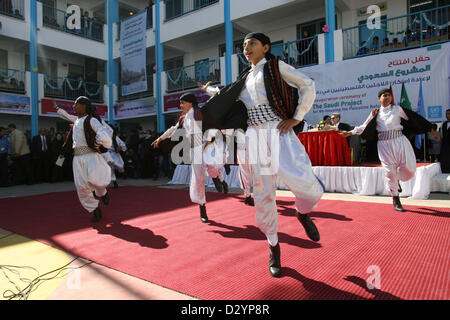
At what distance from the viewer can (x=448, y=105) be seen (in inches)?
295

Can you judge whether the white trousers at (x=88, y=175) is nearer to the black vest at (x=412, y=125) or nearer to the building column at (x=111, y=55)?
the black vest at (x=412, y=125)

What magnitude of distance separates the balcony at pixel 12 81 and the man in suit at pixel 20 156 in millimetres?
4141

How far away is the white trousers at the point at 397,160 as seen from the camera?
4441mm

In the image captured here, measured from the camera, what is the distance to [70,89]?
15.3 metres

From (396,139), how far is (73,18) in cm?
1676

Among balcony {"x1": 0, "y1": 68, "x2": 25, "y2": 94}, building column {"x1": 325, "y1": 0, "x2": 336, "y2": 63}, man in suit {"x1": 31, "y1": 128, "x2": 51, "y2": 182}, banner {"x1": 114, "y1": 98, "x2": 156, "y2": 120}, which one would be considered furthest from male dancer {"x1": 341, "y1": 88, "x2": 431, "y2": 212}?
balcony {"x1": 0, "y1": 68, "x2": 25, "y2": 94}

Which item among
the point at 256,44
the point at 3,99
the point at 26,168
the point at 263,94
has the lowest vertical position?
the point at 26,168

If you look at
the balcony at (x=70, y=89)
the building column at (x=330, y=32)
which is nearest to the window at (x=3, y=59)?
the balcony at (x=70, y=89)

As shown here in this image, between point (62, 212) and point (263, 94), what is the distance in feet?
14.1

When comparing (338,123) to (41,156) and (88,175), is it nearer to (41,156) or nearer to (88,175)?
(88,175)

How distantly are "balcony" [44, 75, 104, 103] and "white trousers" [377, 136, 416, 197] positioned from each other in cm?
1450

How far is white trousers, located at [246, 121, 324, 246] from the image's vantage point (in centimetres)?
225
